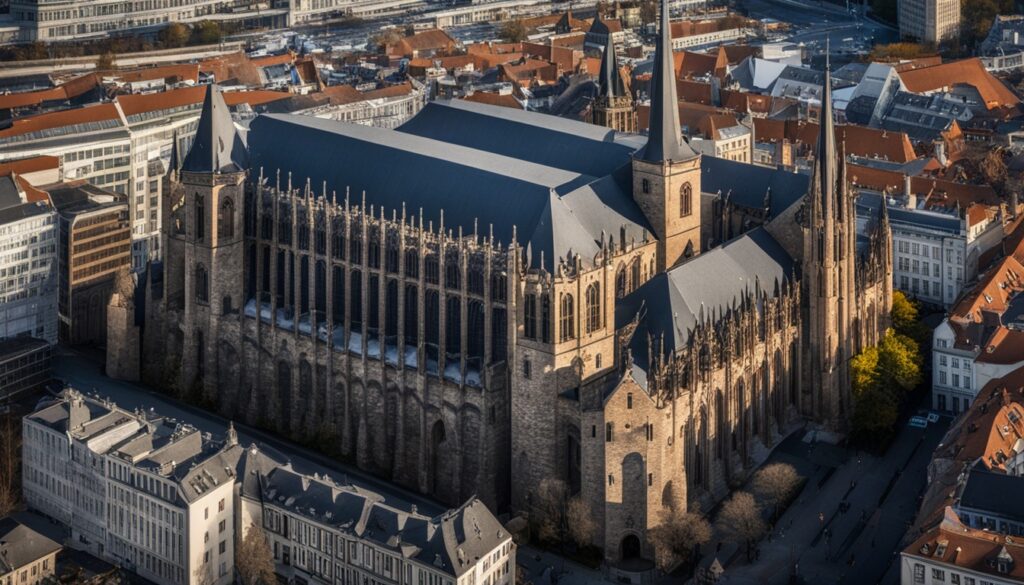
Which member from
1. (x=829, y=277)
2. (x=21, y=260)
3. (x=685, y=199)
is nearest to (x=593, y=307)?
(x=685, y=199)

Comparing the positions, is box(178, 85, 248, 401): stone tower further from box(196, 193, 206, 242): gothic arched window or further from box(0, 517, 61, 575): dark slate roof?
box(0, 517, 61, 575): dark slate roof

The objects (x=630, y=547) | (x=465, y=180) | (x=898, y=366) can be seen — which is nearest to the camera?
(x=630, y=547)

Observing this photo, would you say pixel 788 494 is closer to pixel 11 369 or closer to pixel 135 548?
pixel 135 548

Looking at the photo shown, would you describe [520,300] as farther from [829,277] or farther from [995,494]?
[995,494]

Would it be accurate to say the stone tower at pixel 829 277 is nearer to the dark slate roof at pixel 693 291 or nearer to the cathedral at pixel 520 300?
the cathedral at pixel 520 300

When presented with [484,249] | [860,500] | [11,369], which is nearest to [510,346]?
[484,249]

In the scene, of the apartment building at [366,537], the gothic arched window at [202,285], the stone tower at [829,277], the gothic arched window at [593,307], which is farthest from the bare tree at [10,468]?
the stone tower at [829,277]

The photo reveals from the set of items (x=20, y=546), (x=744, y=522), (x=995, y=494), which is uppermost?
(x=995, y=494)

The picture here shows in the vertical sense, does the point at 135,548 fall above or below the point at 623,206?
below
